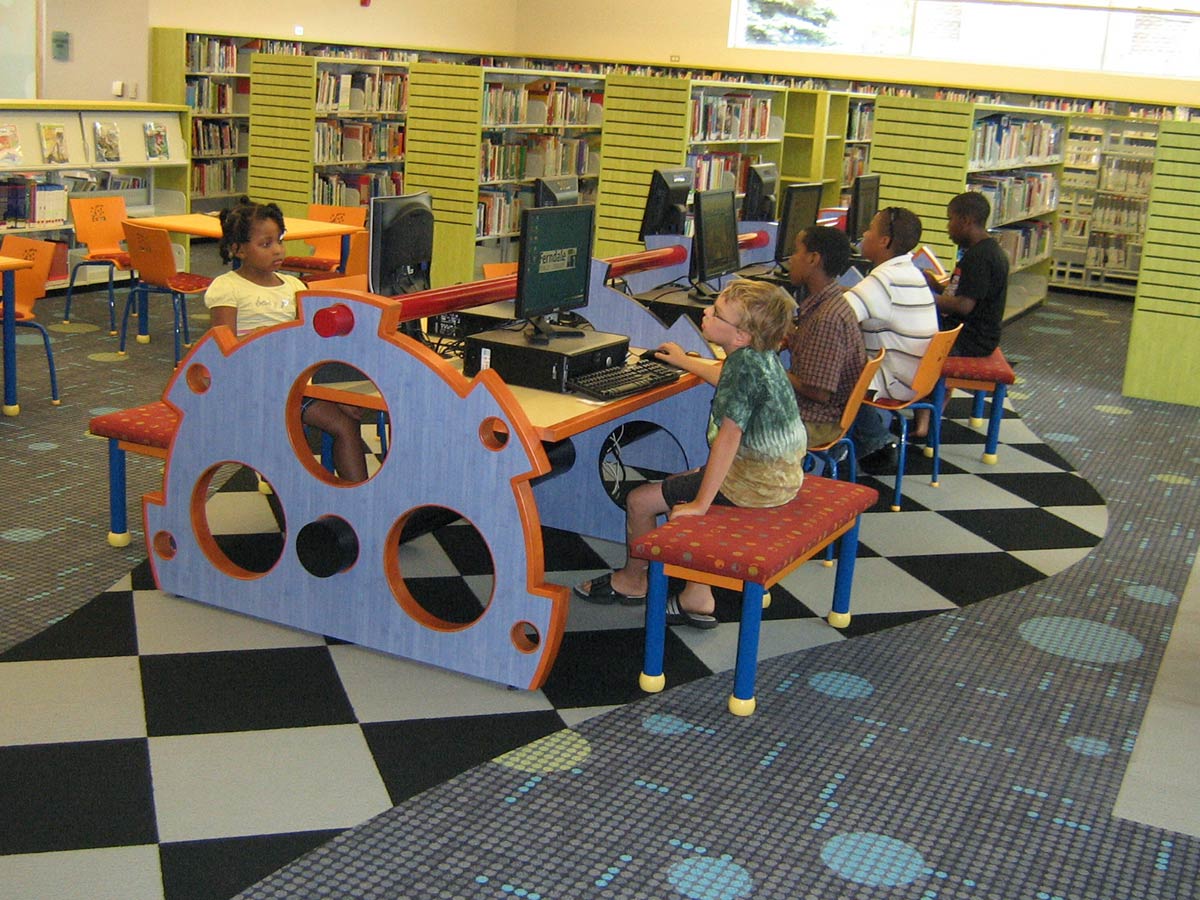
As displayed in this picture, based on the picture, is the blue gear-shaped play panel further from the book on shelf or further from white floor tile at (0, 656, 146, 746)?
the book on shelf

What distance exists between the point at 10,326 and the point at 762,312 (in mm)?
3339

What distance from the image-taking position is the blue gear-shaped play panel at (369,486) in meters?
3.11

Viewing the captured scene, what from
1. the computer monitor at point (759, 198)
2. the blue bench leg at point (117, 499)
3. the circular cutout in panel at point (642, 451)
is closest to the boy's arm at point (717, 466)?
the circular cutout in panel at point (642, 451)

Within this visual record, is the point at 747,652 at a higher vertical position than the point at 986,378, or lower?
lower

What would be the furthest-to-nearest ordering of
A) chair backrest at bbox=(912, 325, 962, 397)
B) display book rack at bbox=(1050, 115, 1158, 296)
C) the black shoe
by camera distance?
display book rack at bbox=(1050, 115, 1158, 296) → the black shoe → chair backrest at bbox=(912, 325, 962, 397)

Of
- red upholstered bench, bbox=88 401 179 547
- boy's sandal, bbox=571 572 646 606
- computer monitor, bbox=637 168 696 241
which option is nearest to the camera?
red upholstered bench, bbox=88 401 179 547

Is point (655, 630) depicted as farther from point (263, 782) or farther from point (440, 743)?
point (263, 782)

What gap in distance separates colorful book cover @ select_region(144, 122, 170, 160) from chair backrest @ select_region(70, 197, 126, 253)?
1.22 meters

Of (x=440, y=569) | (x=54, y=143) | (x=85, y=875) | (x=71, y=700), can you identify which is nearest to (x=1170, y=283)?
(x=440, y=569)

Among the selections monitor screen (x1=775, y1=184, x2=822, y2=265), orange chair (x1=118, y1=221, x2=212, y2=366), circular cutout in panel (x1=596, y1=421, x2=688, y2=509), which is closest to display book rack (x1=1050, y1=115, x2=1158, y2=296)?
monitor screen (x1=775, y1=184, x2=822, y2=265)

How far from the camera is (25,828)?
253 centimetres

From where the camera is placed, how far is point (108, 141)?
27.1ft

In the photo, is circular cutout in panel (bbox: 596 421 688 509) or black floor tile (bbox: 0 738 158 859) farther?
circular cutout in panel (bbox: 596 421 688 509)

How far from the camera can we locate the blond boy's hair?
329 centimetres
